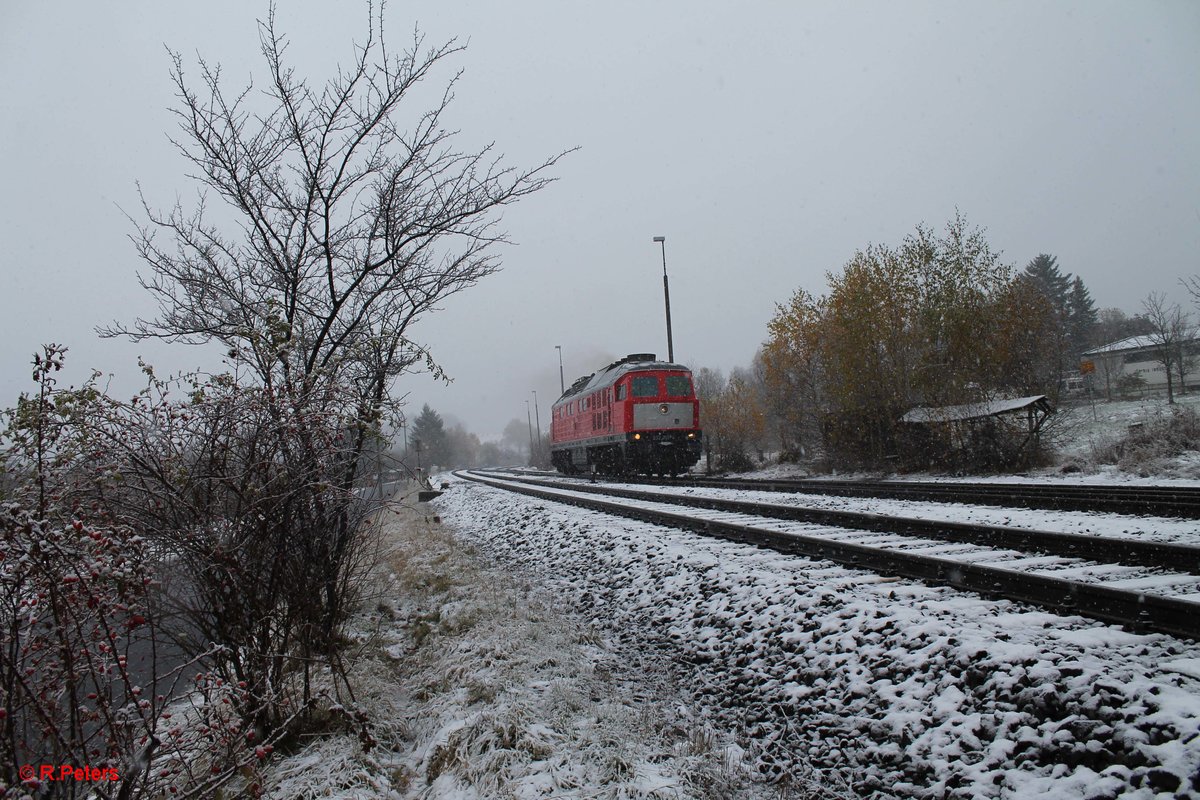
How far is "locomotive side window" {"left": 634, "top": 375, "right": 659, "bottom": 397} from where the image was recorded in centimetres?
1975

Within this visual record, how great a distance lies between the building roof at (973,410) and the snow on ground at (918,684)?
1210 cm

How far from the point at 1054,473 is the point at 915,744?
14.0 meters

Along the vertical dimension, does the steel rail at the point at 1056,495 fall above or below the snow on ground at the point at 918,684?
above

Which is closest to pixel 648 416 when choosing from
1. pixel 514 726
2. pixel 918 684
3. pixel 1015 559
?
pixel 1015 559

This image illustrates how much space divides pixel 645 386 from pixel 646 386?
0.11 ft

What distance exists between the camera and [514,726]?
3656 mm

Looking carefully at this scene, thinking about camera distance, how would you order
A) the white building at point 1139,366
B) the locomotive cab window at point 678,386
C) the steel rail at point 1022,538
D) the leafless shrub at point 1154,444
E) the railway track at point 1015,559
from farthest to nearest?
the white building at point 1139,366
the locomotive cab window at point 678,386
the leafless shrub at point 1154,444
the steel rail at point 1022,538
the railway track at point 1015,559

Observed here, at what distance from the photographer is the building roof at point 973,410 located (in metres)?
15.1

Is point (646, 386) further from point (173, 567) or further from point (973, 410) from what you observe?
point (173, 567)

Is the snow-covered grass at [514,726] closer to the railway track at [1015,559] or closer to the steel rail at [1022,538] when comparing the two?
the railway track at [1015,559]

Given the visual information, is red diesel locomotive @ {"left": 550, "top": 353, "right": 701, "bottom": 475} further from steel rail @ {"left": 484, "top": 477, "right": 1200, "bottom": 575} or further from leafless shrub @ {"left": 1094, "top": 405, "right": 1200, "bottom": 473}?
steel rail @ {"left": 484, "top": 477, "right": 1200, "bottom": 575}

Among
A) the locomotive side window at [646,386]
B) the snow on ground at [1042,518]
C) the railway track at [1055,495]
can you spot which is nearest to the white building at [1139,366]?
the locomotive side window at [646,386]

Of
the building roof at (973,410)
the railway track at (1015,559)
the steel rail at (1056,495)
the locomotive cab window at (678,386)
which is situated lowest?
the railway track at (1015,559)

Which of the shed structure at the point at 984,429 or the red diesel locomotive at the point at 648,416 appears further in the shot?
the red diesel locomotive at the point at 648,416
